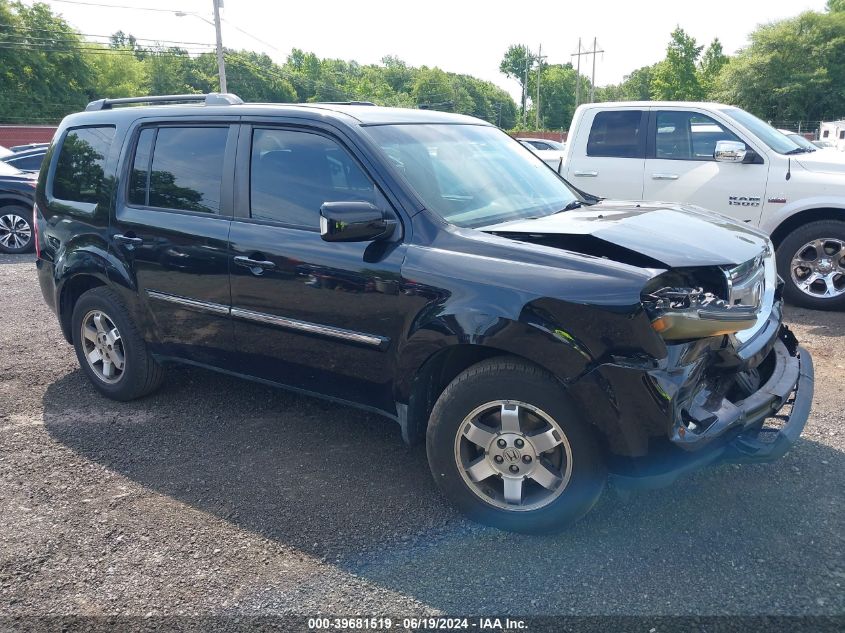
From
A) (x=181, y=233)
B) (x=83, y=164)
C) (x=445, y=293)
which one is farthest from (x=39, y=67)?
(x=445, y=293)

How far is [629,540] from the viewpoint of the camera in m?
3.09

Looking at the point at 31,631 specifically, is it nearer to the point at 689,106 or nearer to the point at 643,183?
the point at 643,183

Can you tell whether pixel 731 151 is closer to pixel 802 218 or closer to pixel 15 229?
pixel 802 218

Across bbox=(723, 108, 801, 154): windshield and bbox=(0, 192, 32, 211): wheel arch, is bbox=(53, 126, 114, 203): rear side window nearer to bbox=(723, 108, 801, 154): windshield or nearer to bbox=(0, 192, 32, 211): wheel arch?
bbox=(723, 108, 801, 154): windshield

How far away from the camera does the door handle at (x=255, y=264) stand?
12.1ft

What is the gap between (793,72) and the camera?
65.6 metres

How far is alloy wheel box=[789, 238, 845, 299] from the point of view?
6562 millimetres

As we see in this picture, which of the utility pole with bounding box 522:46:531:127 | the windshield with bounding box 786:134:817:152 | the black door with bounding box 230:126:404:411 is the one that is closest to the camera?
the black door with bounding box 230:126:404:411

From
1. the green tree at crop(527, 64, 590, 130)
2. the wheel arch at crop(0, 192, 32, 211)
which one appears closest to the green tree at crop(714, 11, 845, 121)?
the green tree at crop(527, 64, 590, 130)

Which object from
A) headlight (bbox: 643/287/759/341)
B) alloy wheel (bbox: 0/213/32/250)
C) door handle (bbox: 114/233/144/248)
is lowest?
alloy wheel (bbox: 0/213/32/250)

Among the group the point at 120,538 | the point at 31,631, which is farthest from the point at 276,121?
the point at 31,631

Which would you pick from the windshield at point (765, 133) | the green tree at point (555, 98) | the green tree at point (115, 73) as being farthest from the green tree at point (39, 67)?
the windshield at point (765, 133)

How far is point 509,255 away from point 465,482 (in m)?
1.05

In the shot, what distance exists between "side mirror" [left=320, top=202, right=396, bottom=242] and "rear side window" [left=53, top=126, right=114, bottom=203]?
7.04 feet
